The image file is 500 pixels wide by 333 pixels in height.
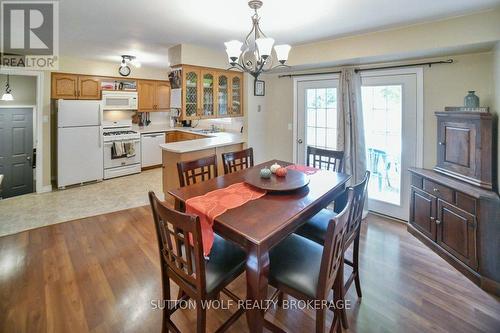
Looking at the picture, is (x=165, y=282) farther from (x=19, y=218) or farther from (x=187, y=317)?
(x=19, y=218)

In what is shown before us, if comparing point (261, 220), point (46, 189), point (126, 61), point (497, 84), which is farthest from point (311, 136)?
point (46, 189)

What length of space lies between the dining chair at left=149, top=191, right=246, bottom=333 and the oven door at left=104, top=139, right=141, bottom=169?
467 cm

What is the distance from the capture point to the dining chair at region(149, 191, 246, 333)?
1.33 meters

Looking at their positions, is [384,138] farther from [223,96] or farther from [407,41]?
[223,96]

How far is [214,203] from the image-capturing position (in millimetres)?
1818

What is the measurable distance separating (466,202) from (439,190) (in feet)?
1.13

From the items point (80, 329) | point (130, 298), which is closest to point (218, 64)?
point (130, 298)

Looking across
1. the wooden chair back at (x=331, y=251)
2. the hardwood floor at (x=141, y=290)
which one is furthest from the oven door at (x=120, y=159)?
the wooden chair back at (x=331, y=251)

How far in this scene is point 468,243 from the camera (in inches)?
94.0

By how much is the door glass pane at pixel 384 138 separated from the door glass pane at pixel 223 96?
2132mm

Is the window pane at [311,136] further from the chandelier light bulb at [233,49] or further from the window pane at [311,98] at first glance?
A: the chandelier light bulb at [233,49]

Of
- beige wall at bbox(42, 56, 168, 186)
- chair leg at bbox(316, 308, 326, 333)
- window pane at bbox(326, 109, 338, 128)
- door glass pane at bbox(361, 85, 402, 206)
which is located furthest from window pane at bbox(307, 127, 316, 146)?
beige wall at bbox(42, 56, 168, 186)

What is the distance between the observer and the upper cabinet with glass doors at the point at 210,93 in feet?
12.9

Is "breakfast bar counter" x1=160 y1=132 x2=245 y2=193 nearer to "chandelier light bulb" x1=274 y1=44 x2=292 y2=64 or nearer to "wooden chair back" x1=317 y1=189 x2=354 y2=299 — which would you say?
"chandelier light bulb" x1=274 y1=44 x2=292 y2=64
